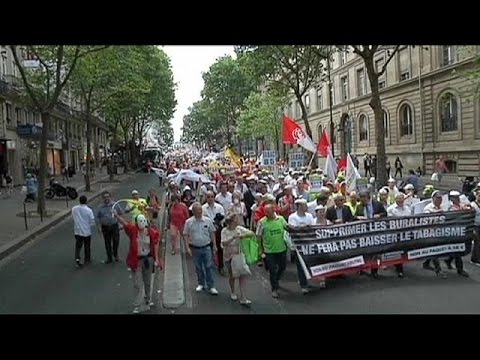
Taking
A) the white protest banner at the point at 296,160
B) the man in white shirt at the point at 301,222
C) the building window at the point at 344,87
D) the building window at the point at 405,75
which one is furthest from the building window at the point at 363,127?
the man in white shirt at the point at 301,222

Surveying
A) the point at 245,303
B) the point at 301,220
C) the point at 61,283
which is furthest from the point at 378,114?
the point at 61,283

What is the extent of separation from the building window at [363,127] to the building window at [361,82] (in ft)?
6.67

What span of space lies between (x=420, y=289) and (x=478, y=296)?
89 cm

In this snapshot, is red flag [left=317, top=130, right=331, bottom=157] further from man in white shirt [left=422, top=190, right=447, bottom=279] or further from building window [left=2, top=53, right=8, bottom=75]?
building window [left=2, top=53, right=8, bottom=75]

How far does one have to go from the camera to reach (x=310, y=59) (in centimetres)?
3350

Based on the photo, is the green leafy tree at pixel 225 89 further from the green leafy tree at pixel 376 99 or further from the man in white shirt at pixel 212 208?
the man in white shirt at pixel 212 208

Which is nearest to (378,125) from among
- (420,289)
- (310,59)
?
(310,59)

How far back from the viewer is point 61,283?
10.4m

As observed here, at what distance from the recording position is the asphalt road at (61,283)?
28.6 ft

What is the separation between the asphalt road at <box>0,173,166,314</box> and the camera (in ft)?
28.6

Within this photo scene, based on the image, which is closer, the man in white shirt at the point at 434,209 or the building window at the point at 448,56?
the man in white shirt at the point at 434,209

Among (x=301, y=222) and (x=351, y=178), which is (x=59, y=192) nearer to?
(x=351, y=178)

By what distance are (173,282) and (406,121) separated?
32.9m

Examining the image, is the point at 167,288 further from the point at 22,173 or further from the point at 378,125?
the point at 22,173
